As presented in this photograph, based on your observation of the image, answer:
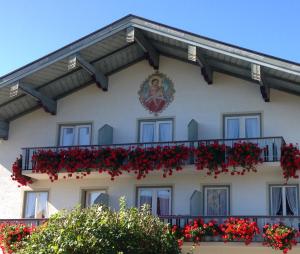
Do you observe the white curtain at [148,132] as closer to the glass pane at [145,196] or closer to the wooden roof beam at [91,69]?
the glass pane at [145,196]

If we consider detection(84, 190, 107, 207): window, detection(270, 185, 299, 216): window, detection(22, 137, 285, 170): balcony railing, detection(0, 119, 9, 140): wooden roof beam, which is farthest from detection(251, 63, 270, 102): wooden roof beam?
detection(0, 119, 9, 140): wooden roof beam

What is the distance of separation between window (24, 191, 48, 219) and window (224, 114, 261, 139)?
7.04 meters

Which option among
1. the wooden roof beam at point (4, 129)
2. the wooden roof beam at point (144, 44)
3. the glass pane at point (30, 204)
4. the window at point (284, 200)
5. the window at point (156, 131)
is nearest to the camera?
the window at point (284, 200)

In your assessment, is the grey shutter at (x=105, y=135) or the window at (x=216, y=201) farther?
the grey shutter at (x=105, y=135)

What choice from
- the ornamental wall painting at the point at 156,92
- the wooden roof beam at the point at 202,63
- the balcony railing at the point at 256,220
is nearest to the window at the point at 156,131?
the ornamental wall painting at the point at 156,92

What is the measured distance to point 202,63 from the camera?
21750 mm

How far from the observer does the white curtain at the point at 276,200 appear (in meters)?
20.8

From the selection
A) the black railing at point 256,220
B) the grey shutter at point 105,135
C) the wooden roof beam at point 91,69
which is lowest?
the black railing at point 256,220

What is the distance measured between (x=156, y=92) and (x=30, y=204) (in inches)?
245

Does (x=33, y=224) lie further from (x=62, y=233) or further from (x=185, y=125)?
(x=62, y=233)

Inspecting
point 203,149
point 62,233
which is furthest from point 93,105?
point 62,233

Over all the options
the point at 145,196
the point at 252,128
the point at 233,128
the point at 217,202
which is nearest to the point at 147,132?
the point at 145,196

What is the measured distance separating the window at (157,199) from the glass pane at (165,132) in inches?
74.3

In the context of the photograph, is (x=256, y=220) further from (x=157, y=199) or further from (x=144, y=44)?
(x=144, y=44)
